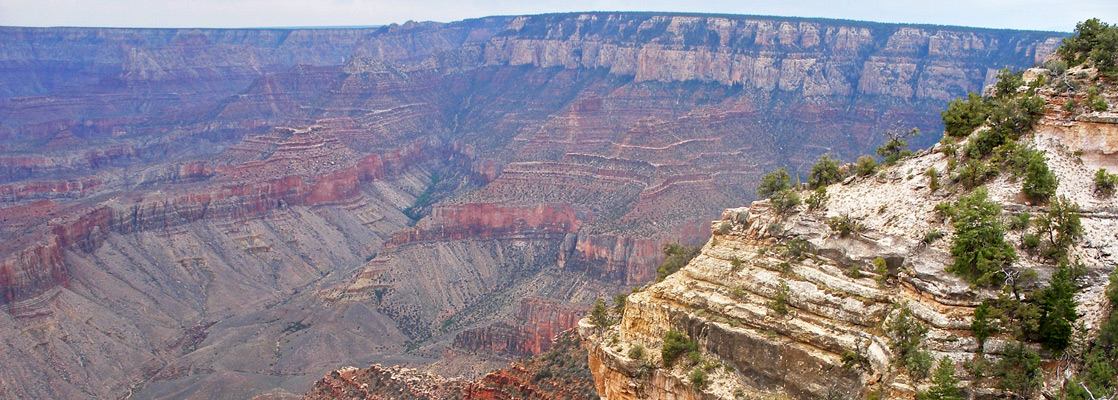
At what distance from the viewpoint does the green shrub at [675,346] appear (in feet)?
87.1

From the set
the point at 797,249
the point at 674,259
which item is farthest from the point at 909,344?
the point at 674,259

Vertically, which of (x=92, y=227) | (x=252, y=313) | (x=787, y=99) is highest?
(x=787, y=99)

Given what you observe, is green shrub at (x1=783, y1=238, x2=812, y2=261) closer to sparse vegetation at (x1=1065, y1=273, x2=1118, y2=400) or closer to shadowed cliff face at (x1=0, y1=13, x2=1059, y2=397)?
sparse vegetation at (x1=1065, y1=273, x2=1118, y2=400)

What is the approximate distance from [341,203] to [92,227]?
32688mm

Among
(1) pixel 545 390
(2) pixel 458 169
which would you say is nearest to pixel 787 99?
(2) pixel 458 169

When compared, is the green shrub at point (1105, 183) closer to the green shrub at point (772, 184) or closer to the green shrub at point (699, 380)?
the green shrub at point (699, 380)

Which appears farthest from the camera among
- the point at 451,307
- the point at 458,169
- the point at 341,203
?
the point at 458,169

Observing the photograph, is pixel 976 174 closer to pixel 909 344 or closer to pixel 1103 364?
pixel 909 344

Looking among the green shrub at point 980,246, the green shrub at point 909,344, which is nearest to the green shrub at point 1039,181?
the green shrub at point 980,246

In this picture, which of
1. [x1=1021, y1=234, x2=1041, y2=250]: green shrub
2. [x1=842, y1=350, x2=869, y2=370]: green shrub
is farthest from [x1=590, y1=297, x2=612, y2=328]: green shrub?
[x1=1021, y1=234, x2=1041, y2=250]: green shrub

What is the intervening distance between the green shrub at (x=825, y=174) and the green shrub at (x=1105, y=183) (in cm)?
918

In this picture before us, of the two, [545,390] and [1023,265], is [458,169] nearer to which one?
[545,390]

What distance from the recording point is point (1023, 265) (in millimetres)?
21625

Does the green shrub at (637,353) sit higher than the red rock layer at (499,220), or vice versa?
the green shrub at (637,353)
